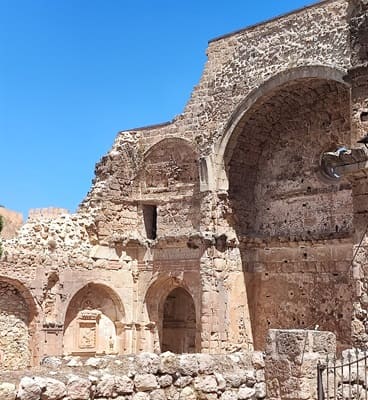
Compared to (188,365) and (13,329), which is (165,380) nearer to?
(188,365)

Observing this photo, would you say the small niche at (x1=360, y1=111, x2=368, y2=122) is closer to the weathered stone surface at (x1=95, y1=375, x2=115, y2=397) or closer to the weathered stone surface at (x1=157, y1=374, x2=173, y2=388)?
the weathered stone surface at (x1=157, y1=374, x2=173, y2=388)

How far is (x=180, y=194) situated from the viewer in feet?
55.7

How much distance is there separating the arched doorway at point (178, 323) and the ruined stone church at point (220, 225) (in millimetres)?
564

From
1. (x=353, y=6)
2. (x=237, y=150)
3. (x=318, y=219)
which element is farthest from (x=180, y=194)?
(x=353, y=6)

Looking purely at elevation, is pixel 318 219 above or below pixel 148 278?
above

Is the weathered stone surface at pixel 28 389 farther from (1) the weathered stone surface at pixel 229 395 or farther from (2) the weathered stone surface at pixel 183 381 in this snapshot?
(1) the weathered stone surface at pixel 229 395

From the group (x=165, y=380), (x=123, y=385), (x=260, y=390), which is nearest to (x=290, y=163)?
(x=260, y=390)

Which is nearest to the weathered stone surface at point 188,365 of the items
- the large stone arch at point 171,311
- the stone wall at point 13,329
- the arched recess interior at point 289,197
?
the arched recess interior at point 289,197

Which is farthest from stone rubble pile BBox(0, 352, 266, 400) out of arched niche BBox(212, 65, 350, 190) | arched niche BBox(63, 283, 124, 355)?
arched niche BBox(63, 283, 124, 355)

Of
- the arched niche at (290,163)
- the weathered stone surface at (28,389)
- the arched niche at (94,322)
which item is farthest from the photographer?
the arched niche at (94,322)

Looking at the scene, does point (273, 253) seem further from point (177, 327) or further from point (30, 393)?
point (30, 393)

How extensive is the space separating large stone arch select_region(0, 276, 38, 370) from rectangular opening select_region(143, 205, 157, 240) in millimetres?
4031

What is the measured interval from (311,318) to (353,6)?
27.0 ft

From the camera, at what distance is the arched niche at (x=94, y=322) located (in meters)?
16.3
